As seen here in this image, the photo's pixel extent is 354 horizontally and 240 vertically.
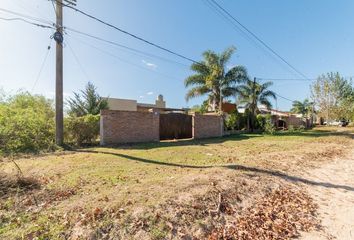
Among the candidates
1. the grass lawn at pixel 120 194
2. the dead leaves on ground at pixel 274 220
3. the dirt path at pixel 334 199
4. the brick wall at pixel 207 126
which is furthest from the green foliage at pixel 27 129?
the brick wall at pixel 207 126

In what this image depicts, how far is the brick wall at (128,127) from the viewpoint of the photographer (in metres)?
11.7

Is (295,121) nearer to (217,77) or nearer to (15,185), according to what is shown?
(217,77)

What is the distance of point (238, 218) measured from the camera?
4.11m

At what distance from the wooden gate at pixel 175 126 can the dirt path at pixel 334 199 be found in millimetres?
9522

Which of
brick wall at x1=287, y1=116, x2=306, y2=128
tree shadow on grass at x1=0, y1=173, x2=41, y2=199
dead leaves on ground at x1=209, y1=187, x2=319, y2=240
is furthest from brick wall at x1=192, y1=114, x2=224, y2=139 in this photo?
brick wall at x1=287, y1=116, x2=306, y2=128

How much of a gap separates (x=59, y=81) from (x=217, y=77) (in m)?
15.5

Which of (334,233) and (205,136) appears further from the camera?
(205,136)

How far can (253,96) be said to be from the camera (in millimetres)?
27078

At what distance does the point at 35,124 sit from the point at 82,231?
29.0ft

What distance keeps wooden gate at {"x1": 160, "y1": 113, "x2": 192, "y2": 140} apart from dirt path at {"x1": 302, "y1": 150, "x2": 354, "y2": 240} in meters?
9.52

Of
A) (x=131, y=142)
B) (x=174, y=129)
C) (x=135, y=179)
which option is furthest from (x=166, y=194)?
(x=174, y=129)

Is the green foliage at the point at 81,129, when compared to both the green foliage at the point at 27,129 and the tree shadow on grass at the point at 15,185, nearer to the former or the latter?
the green foliage at the point at 27,129

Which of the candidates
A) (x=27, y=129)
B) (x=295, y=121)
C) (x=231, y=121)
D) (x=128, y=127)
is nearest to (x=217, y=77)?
(x=231, y=121)

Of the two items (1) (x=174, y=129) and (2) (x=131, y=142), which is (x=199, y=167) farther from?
(1) (x=174, y=129)
